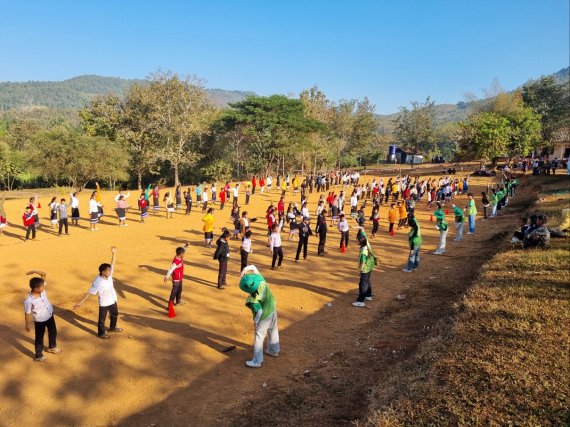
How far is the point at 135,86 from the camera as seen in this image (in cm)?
4269

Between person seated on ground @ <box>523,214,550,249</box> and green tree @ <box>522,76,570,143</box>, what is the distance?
49.0 meters

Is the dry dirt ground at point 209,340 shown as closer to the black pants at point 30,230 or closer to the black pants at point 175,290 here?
the black pants at point 175,290

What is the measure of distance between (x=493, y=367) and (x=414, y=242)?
698 centimetres

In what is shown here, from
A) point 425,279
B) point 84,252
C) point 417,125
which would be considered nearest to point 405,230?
point 425,279

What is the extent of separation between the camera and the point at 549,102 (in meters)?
54.8

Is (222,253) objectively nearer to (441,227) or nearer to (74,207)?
(441,227)

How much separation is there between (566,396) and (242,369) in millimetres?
4505

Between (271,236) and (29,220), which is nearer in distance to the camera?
(271,236)

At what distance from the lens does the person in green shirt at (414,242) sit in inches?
485

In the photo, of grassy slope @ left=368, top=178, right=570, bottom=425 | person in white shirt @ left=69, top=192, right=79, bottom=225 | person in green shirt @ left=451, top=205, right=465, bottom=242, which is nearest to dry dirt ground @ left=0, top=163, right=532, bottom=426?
grassy slope @ left=368, top=178, right=570, bottom=425

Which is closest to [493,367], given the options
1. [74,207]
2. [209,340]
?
[209,340]

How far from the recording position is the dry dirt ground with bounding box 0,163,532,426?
6.00 metres

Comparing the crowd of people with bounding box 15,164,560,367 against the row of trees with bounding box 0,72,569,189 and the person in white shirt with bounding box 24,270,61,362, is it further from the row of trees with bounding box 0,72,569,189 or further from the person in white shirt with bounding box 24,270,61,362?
the row of trees with bounding box 0,72,569,189

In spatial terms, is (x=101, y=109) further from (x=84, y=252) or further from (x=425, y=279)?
(x=425, y=279)
